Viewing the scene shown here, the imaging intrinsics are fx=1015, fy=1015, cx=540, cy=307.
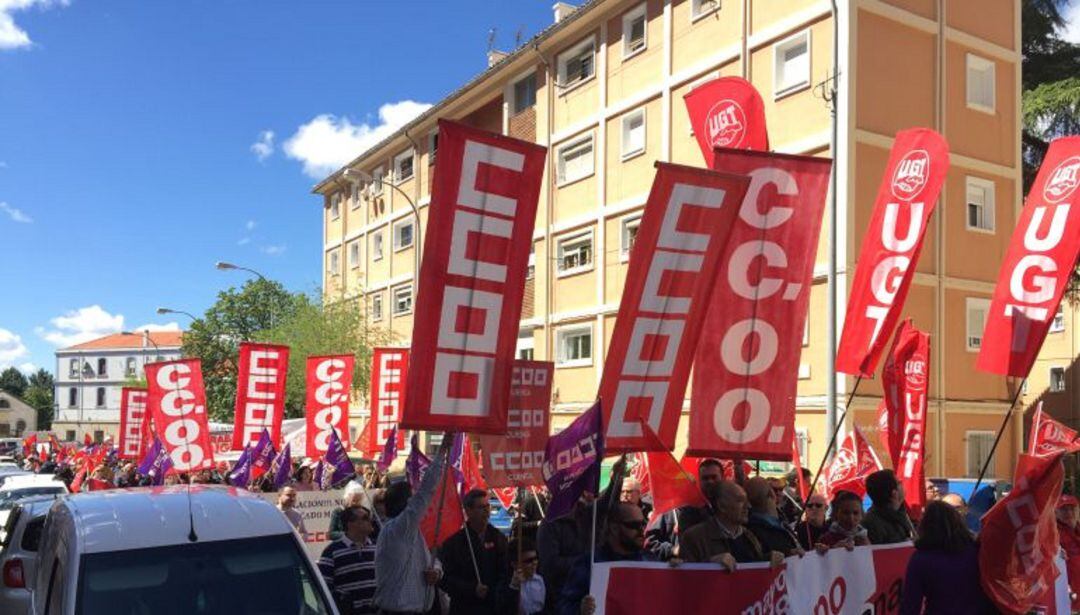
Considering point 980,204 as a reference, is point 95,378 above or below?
below

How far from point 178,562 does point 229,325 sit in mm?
60938

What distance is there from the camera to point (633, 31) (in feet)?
90.4

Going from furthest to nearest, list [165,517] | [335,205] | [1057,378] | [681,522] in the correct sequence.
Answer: [335,205] < [1057,378] < [681,522] < [165,517]

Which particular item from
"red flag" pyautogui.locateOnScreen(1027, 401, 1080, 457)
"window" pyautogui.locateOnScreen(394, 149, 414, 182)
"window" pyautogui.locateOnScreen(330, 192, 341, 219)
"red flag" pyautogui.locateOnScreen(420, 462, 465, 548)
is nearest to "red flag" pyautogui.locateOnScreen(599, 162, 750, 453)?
"red flag" pyautogui.locateOnScreen(420, 462, 465, 548)

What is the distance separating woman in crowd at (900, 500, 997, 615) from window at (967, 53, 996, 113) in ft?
65.3

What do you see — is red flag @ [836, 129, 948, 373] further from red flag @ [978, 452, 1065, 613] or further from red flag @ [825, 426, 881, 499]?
red flag @ [978, 452, 1065, 613]

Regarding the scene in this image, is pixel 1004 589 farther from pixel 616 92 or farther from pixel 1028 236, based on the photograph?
pixel 616 92

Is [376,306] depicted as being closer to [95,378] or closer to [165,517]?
[165,517]

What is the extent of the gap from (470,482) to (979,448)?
14337 millimetres

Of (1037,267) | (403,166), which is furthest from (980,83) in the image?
(403,166)

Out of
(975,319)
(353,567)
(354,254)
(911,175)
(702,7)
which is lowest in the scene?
(353,567)

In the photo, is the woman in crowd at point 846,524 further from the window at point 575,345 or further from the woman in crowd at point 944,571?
the window at point 575,345

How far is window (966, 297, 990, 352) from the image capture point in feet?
73.6

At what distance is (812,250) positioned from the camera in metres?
8.20
